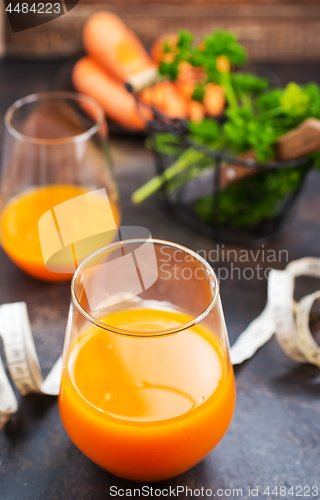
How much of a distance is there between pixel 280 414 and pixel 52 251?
0.43 meters

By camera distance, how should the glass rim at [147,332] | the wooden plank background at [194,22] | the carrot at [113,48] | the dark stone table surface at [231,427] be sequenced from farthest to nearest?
the wooden plank background at [194,22] → the carrot at [113,48] → the dark stone table surface at [231,427] → the glass rim at [147,332]

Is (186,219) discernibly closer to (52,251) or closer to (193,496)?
(52,251)

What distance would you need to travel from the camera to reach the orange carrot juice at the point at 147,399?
0.60m

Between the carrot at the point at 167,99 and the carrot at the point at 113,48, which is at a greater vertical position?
the carrot at the point at 113,48

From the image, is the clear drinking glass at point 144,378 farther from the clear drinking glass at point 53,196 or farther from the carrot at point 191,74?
the carrot at point 191,74

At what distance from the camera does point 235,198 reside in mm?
1120

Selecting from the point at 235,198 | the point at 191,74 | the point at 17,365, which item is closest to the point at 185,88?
the point at 191,74

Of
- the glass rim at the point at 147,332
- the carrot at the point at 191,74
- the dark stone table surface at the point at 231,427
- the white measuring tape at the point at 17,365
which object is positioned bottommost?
the dark stone table surface at the point at 231,427

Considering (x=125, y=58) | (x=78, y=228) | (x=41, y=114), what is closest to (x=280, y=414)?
(x=78, y=228)

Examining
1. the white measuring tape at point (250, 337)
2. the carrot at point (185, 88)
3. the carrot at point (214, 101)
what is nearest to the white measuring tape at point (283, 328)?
the white measuring tape at point (250, 337)

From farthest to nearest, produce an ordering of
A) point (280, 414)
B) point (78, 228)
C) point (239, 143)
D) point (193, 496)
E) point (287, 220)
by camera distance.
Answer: point (287, 220), point (239, 143), point (78, 228), point (280, 414), point (193, 496)

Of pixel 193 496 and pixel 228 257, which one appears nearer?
pixel 193 496

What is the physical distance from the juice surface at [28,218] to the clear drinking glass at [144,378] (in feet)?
1.02

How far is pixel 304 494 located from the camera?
0.71 metres
